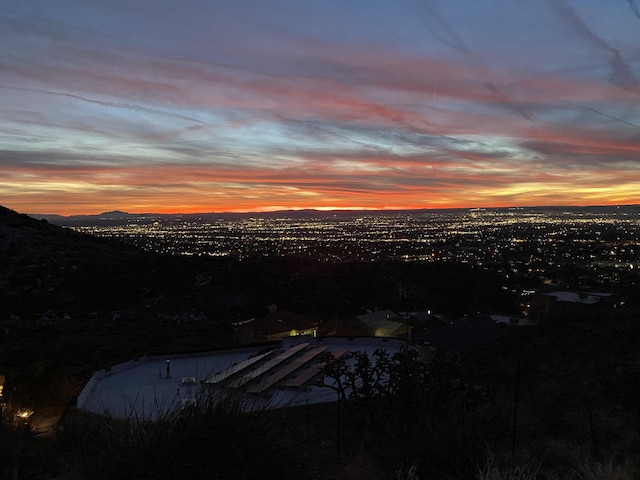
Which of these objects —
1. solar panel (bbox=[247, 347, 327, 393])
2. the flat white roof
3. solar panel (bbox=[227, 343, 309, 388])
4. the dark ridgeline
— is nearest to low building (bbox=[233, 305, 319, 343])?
the dark ridgeline

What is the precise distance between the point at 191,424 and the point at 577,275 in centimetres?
7825

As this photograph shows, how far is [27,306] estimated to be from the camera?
34.2 metres

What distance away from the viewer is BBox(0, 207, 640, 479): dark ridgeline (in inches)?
227

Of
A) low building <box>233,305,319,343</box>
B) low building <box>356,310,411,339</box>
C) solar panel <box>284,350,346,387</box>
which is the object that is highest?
solar panel <box>284,350,346,387</box>

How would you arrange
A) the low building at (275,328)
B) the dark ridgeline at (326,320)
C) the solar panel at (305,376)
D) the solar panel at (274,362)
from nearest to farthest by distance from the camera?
the dark ridgeline at (326,320) < the solar panel at (274,362) < the solar panel at (305,376) < the low building at (275,328)

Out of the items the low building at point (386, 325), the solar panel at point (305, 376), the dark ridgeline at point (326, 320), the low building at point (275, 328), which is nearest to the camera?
the dark ridgeline at point (326, 320)

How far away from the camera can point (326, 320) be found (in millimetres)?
37719

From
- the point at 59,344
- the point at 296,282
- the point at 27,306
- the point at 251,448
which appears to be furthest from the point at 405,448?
the point at 296,282

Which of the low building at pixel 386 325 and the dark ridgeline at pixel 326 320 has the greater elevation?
the dark ridgeline at pixel 326 320

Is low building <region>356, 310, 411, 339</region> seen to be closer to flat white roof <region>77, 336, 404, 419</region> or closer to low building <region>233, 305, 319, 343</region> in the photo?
low building <region>233, 305, 319, 343</region>

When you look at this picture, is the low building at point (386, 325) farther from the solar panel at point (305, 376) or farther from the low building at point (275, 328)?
the solar panel at point (305, 376)

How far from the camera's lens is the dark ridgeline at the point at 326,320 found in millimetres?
5777

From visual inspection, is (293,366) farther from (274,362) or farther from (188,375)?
(188,375)

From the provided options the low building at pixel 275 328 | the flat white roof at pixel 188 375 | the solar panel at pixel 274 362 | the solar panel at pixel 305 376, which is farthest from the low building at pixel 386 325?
the solar panel at pixel 305 376
